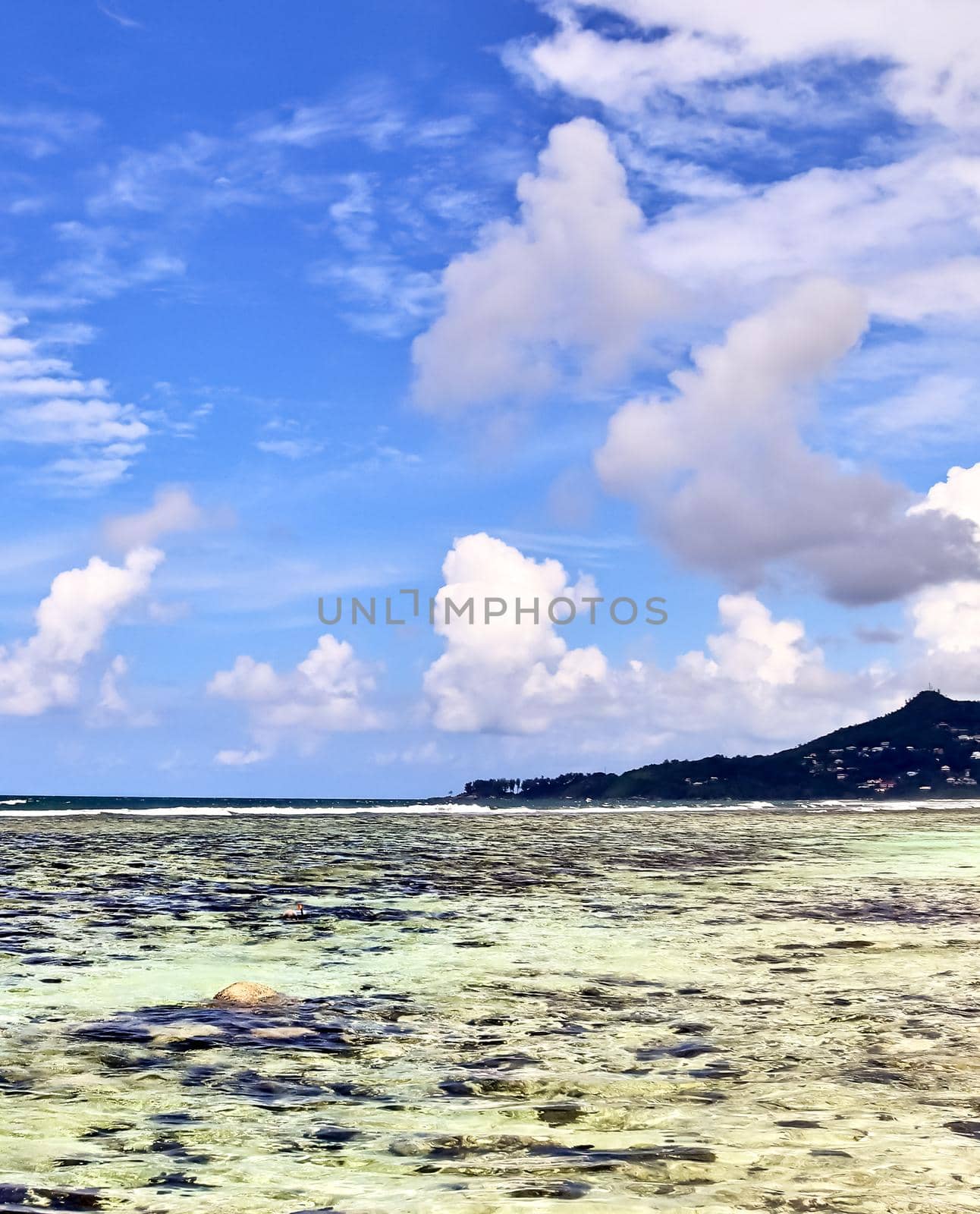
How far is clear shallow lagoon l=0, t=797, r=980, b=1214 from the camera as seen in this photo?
6961 mm

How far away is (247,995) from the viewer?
520 inches

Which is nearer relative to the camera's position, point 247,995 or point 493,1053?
point 493,1053

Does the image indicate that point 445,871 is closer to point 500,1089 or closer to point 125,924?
point 125,924

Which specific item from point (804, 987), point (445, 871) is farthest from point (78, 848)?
point (804, 987)

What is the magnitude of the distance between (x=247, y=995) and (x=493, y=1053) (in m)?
3.71

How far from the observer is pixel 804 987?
46.3ft

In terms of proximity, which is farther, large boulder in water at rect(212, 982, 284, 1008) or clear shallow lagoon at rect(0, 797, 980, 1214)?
large boulder in water at rect(212, 982, 284, 1008)

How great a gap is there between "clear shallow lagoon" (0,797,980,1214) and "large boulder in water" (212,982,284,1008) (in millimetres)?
302

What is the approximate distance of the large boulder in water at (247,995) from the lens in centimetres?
1313

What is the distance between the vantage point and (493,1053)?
1085 centimetres

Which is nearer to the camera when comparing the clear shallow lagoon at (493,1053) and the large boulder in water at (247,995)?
the clear shallow lagoon at (493,1053)

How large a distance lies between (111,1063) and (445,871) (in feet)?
82.4

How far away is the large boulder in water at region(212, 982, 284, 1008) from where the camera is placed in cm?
1313

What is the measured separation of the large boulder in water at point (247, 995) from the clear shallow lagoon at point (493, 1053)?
0.30m
